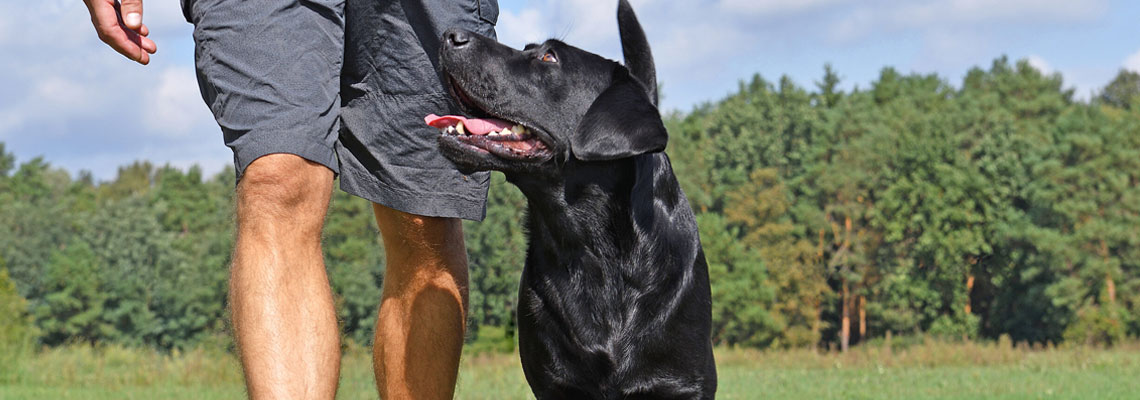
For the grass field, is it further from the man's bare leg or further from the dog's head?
the dog's head

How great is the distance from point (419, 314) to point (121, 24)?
57.6 inches

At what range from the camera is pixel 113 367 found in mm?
15047

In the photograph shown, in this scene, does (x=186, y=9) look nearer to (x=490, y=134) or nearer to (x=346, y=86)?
(x=346, y=86)

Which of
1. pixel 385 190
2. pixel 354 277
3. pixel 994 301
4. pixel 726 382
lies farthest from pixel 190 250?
pixel 385 190

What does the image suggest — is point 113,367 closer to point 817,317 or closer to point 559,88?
point 559,88

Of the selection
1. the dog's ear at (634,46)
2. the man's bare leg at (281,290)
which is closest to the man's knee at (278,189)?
the man's bare leg at (281,290)

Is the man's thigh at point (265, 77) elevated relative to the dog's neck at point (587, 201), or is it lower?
elevated

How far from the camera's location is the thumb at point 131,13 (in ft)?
11.0

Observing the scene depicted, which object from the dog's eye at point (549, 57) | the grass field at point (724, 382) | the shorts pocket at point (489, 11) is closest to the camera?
the dog's eye at point (549, 57)

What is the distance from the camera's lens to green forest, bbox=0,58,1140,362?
52.4m

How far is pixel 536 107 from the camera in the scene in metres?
3.51

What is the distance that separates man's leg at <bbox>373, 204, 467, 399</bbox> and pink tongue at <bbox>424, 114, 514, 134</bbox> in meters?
0.53

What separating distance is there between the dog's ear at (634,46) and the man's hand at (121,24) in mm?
1633

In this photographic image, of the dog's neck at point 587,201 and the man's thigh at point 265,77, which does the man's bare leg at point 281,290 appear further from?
the dog's neck at point 587,201
